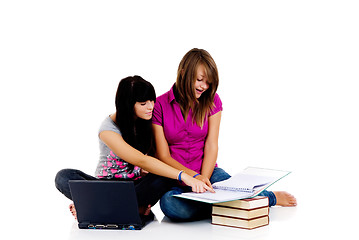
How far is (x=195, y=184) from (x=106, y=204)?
497 mm

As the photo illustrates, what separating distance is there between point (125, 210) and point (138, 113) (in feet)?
1.79

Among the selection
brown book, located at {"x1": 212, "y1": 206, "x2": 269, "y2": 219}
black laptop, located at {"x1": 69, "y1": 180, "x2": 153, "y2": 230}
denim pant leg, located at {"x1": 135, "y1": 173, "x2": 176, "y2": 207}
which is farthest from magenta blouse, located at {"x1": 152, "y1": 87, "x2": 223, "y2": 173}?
black laptop, located at {"x1": 69, "y1": 180, "x2": 153, "y2": 230}

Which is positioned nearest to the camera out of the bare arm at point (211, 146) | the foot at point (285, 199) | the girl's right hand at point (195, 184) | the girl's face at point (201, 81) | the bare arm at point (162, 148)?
the girl's right hand at point (195, 184)

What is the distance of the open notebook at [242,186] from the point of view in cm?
298

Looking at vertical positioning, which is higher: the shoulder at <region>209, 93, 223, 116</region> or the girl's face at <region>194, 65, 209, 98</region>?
the girl's face at <region>194, 65, 209, 98</region>

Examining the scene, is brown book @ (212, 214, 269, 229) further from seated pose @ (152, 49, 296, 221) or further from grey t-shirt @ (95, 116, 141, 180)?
grey t-shirt @ (95, 116, 141, 180)

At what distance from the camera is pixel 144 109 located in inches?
125

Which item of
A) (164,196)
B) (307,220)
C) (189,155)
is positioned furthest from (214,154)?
(307,220)

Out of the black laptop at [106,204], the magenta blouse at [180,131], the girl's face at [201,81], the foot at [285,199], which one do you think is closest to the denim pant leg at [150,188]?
the black laptop at [106,204]

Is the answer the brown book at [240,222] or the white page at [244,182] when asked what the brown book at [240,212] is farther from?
the white page at [244,182]

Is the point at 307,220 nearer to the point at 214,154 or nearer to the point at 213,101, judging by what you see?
the point at 214,154

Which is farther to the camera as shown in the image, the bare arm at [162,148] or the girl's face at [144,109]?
the bare arm at [162,148]

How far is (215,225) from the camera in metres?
3.18

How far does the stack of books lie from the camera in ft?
10.0
